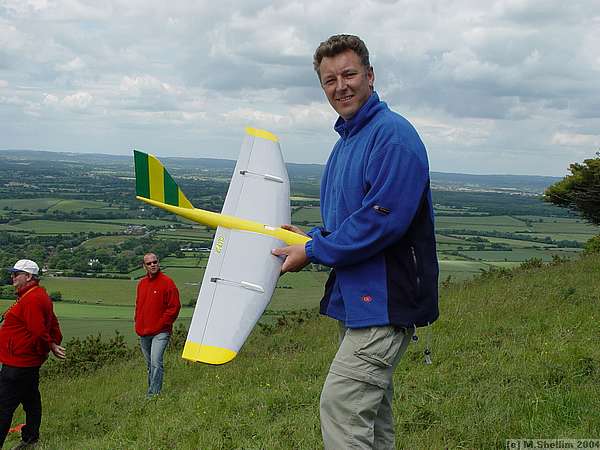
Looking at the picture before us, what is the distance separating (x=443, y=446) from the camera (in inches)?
152

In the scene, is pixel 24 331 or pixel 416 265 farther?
pixel 24 331

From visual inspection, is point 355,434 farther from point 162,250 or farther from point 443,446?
point 162,250

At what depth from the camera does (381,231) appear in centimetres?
235

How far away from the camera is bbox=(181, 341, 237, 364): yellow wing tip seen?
9.37 ft

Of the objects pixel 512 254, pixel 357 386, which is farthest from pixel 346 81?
pixel 512 254

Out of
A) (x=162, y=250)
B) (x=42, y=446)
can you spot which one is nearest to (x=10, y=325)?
(x=42, y=446)

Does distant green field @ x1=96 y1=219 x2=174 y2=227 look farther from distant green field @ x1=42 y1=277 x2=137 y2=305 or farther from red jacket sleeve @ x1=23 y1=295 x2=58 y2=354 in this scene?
red jacket sleeve @ x1=23 y1=295 x2=58 y2=354

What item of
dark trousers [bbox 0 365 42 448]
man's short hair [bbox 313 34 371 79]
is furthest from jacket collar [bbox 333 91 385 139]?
dark trousers [bbox 0 365 42 448]

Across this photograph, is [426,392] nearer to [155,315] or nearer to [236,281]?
[236,281]

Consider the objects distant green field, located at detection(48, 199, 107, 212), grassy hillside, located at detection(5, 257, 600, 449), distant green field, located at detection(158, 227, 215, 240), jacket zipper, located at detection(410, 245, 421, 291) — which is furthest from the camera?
distant green field, located at detection(48, 199, 107, 212)

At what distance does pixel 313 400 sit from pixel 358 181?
342 cm

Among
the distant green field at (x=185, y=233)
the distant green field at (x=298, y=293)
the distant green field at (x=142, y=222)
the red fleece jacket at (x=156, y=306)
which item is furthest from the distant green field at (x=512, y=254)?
the red fleece jacket at (x=156, y=306)

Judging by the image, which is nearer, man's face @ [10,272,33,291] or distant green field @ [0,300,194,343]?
man's face @ [10,272,33,291]

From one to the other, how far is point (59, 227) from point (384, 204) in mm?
47955
